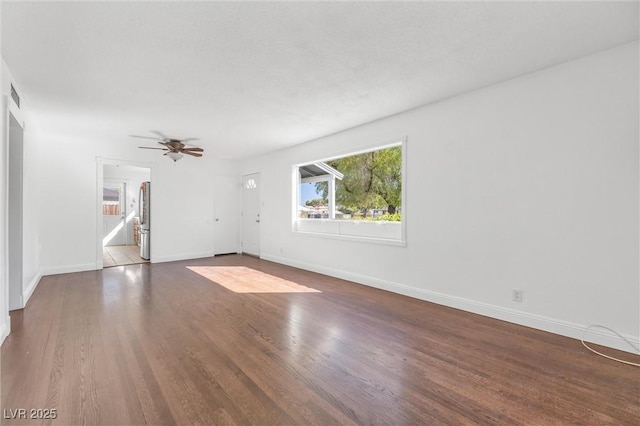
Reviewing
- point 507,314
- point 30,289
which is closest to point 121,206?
point 30,289

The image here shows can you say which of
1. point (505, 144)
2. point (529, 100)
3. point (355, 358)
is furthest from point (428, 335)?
point (529, 100)

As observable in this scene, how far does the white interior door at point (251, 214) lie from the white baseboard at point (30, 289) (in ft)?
13.3

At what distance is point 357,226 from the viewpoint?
198 inches

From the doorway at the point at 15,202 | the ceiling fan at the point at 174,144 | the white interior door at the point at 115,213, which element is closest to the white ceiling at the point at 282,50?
the doorway at the point at 15,202

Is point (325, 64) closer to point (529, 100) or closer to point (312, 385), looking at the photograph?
point (529, 100)

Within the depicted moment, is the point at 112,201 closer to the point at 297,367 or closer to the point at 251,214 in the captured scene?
the point at 251,214

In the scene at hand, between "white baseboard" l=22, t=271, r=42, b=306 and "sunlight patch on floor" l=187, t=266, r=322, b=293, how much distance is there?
2.27 m

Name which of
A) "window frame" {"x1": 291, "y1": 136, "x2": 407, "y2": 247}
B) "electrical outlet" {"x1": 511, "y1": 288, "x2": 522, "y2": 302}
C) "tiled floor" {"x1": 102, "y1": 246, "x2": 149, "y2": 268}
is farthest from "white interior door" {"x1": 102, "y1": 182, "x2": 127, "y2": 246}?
"electrical outlet" {"x1": 511, "y1": 288, "x2": 522, "y2": 302}

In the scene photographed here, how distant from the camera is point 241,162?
8.06 m

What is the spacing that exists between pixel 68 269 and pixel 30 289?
1661 millimetres

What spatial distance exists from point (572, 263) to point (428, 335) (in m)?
1.52

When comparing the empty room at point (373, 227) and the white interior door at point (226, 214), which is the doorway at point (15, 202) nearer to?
the empty room at point (373, 227)

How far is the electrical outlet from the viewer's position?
312 cm

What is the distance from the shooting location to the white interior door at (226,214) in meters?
7.78
